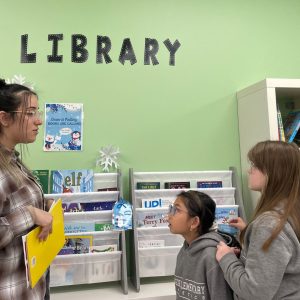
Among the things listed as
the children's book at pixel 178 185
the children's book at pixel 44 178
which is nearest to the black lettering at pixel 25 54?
the children's book at pixel 44 178

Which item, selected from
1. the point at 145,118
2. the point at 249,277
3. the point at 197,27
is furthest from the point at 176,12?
the point at 249,277

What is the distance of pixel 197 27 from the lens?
190 cm

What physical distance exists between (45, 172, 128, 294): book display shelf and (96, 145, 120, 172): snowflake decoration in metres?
0.13

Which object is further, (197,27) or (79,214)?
(197,27)

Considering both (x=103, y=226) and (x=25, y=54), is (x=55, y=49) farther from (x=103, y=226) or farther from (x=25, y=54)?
(x=103, y=226)

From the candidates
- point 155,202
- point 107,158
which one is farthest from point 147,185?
point 107,158

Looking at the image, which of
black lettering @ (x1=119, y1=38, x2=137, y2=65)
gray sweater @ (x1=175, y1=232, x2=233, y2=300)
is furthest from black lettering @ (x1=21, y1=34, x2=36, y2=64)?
gray sweater @ (x1=175, y1=232, x2=233, y2=300)

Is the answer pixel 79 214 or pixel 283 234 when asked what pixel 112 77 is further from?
pixel 283 234

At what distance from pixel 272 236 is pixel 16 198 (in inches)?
28.7

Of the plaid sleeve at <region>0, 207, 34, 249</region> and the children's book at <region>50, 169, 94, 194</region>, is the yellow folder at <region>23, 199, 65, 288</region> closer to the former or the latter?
the plaid sleeve at <region>0, 207, 34, 249</region>

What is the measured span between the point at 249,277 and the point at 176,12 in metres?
1.54

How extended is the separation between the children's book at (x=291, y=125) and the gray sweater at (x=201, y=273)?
817 millimetres

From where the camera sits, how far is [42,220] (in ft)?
3.03

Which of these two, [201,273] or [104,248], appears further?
[104,248]
